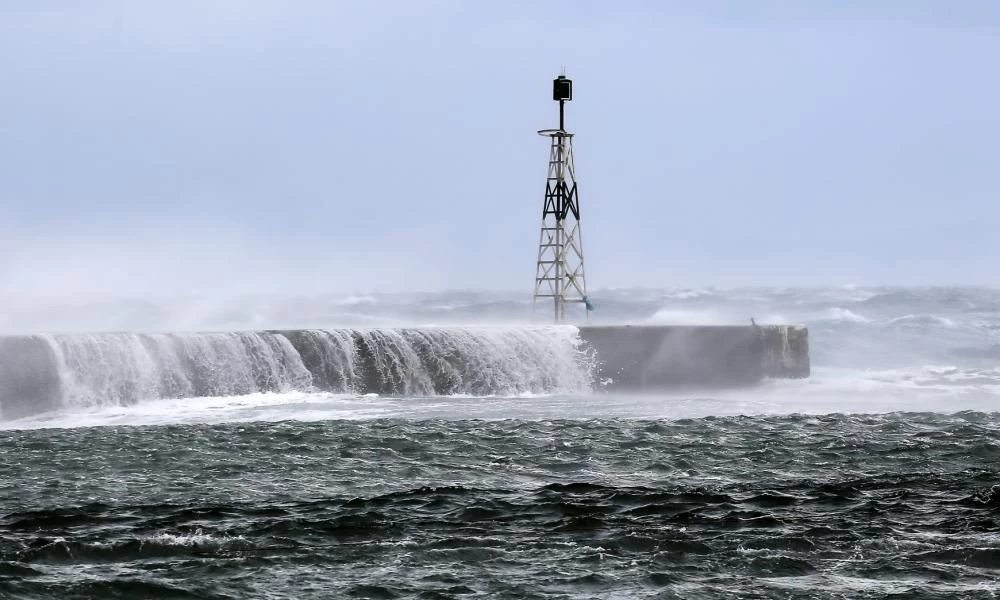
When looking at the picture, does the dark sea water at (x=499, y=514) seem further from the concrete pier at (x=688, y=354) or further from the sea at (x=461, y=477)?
the concrete pier at (x=688, y=354)

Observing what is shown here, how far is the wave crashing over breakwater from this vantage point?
817 inches

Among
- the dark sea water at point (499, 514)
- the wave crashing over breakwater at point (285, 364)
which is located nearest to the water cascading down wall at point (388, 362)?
the wave crashing over breakwater at point (285, 364)

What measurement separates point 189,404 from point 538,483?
1093 cm

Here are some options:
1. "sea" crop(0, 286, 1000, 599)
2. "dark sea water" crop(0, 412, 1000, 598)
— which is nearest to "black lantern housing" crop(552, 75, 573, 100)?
"sea" crop(0, 286, 1000, 599)

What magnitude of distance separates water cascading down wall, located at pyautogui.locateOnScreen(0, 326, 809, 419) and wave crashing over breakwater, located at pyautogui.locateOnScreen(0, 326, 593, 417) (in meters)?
0.02

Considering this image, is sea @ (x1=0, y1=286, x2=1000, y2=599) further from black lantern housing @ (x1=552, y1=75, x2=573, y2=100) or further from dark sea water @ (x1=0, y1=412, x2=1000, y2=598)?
black lantern housing @ (x1=552, y1=75, x2=573, y2=100)

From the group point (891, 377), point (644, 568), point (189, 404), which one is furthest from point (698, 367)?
point (644, 568)

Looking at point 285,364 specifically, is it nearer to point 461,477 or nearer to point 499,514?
point 461,477

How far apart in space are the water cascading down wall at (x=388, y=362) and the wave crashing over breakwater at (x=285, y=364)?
0.8 inches

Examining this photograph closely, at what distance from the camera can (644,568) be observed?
329 inches

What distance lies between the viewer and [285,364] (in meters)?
23.2

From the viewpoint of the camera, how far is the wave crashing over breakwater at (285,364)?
68.1 ft

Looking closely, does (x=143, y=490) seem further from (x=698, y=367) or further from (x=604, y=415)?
(x=698, y=367)

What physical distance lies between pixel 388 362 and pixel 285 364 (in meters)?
2.07
